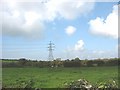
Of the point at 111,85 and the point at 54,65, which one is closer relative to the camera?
the point at 111,85

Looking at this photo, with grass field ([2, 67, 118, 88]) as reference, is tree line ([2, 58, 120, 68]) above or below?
above

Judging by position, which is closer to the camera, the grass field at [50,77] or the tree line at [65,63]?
the grass field at [50,77]

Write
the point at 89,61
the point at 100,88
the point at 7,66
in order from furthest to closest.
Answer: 1. the point at 89,61
2. the point at 7,66
3. the point at 100,88

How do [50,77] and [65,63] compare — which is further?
[65,63]

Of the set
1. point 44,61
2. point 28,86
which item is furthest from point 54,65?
point 28,86

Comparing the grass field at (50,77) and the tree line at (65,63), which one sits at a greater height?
the tree line at (65,63)

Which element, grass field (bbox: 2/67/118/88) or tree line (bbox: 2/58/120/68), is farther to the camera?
tree line (bbox: 2/58/120/68)

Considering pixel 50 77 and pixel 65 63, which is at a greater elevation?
pixel 65 63

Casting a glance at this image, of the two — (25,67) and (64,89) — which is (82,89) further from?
(25,67)

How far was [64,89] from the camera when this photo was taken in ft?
43.9

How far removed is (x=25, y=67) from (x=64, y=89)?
18.2 m

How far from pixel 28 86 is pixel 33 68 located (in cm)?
1754

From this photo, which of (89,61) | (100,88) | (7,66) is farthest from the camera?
(89,61)

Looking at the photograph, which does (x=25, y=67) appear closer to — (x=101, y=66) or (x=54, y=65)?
(x=54, y=65)
